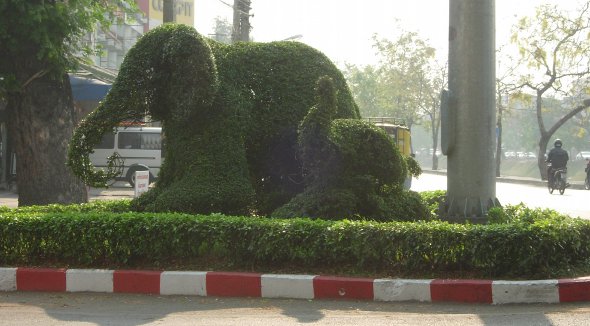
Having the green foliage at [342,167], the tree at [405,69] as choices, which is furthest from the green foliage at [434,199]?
the tree at [405,69]

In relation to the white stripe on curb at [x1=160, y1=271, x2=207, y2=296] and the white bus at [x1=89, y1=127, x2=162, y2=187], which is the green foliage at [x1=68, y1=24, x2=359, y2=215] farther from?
the white bus at [x1=89, y1=127, x2=162, y2=187]

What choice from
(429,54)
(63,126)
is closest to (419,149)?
(429,54)

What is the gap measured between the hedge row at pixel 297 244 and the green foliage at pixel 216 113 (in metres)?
0.91

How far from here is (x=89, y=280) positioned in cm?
623

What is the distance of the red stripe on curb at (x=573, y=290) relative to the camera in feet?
17.7

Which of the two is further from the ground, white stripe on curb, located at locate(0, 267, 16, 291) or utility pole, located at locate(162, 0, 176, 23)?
utility pole, located at locate(162, 0, 176, 23)

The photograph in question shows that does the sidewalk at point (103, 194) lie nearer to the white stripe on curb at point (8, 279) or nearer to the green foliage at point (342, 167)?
the white stripe on curb at point (8, 279)

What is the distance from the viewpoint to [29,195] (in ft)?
35.3

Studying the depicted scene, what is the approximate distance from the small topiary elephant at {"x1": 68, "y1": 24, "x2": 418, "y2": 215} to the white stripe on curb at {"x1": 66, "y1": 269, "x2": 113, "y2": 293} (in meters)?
1.31

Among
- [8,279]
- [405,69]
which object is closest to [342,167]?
[8,279]

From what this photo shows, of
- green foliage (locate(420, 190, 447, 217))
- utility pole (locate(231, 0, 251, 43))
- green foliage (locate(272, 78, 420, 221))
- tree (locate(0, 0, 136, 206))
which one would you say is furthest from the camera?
utility pole (locate(231, 0, 251, 43))

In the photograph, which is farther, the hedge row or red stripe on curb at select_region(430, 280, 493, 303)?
the hedge row

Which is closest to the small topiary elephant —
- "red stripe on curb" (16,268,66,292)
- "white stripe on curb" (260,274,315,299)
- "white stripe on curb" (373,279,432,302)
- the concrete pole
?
the concrete pole

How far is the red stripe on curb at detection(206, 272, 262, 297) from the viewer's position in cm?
587
